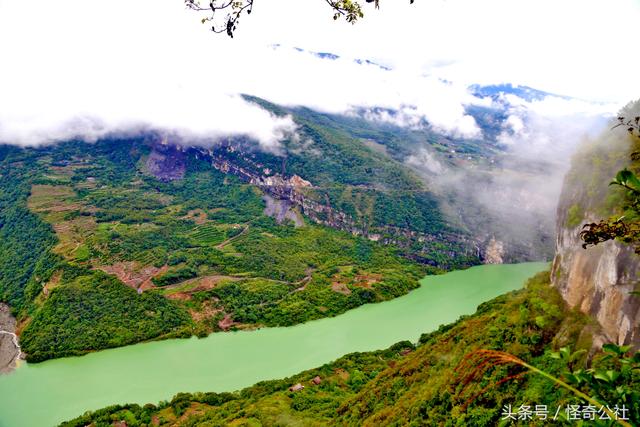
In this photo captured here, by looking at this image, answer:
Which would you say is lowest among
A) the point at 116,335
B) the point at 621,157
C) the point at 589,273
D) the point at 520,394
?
the point at 116,335

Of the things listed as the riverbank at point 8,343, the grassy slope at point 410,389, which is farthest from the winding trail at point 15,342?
the grassy slope at point 410,389

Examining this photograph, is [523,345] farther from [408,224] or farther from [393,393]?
[408,224]

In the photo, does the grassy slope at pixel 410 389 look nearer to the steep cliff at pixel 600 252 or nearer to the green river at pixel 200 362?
the steep cliff at pixel 600 252

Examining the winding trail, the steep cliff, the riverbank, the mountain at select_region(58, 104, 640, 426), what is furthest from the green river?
the steep cliff

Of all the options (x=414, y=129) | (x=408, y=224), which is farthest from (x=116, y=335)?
(x=414, y=129)

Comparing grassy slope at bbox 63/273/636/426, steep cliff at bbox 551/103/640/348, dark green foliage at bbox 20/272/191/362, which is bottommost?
dark green foliage at bbox 20/272/191/362

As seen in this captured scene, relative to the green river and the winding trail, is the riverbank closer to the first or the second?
the winding trail
